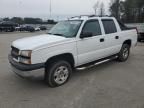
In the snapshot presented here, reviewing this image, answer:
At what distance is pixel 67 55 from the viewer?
4824 mm

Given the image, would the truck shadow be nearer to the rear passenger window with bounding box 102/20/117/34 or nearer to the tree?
the rear passenger window with bounding box 102/20/117/34

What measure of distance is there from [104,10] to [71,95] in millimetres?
68207

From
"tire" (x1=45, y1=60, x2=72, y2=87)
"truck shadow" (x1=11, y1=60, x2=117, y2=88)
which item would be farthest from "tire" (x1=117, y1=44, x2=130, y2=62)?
"tire" (x1=45, y1=60, x2=72, y2=87)

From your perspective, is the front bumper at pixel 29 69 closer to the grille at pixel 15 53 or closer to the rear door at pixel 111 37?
the grille at pixel 15 53

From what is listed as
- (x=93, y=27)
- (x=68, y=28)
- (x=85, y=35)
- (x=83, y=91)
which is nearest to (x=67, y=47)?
(x=85, y=35)

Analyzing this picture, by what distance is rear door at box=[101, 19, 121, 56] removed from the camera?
5.94 m

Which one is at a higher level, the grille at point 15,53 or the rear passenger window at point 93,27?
the rear passenger window at point 93,27

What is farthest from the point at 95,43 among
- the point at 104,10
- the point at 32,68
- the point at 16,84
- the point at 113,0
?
the point at 104,10

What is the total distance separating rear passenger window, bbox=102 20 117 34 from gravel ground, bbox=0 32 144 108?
4.50 feet

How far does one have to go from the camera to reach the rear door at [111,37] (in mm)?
5945

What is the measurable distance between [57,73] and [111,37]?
246 centimetres

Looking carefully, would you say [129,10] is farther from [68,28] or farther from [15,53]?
[15,53]

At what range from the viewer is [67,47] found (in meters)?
4.70

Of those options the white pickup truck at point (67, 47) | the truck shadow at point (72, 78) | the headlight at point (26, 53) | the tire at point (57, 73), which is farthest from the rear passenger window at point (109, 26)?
Answer: the headlight at point (26, 53)
